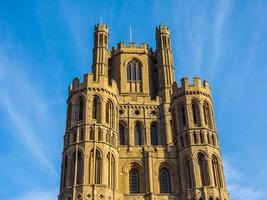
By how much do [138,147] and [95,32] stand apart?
22.8 metres

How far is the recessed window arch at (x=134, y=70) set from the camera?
55.7 m

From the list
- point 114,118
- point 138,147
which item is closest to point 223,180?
point 138,147

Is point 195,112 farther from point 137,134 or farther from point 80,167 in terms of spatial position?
point 80,167

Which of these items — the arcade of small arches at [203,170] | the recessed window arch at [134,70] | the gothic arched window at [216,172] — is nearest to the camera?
the arcade of small arches at [203,170]

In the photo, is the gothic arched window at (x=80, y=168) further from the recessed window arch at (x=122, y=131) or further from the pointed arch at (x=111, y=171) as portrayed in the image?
the recessed window arch at (x=122, y=131)

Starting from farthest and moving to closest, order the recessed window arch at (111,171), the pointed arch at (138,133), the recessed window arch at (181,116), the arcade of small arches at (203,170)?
the pointed arch at (138,133)
the recessed window arch at (181,116)
the arcade of small arches at (203,170)
the recessed window arch at (111,171)

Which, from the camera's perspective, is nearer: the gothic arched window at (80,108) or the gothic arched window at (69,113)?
the gothic arched window at (80,108)

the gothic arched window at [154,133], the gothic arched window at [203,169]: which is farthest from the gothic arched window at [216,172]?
the gothic arched window at [154,133]

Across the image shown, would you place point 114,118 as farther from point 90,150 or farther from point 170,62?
point 170,62

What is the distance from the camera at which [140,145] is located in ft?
154

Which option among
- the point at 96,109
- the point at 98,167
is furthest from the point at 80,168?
the point at 96,109

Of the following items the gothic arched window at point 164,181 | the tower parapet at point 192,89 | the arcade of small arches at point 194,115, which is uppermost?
the tower parapet at point 192,89

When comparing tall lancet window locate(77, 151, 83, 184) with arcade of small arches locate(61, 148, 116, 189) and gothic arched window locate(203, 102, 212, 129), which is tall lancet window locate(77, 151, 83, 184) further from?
gothic arched window locate(203, 102, 212, 129)

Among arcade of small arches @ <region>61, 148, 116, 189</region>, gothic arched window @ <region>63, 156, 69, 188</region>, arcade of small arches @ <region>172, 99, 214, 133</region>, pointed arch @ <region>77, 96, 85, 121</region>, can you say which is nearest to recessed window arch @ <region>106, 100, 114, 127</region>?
pointed arch @ <region>77, 96, 85, 121</region>
